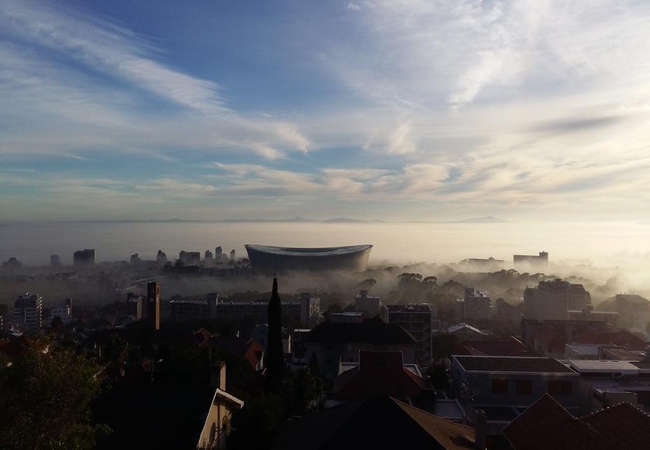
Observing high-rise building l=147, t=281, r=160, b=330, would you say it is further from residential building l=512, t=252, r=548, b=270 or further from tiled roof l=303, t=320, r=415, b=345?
residential building l=512, t=252, r=548, b=270

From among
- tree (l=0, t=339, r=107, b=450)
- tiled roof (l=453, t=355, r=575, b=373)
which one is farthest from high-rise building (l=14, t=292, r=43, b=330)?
tree (l=0, t=339, r=107, b=450)

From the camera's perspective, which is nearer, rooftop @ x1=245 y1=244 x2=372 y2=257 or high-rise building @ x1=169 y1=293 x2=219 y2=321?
high-rise building @ x1=169 y1=293 x2=219 y2=321

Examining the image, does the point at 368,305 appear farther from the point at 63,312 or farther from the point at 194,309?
the point at 63,312

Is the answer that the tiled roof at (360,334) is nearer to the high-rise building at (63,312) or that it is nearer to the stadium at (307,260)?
the high-rise building at (63,312)

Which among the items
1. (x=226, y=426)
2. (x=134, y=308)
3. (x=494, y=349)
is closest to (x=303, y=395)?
(x=226, y=426)

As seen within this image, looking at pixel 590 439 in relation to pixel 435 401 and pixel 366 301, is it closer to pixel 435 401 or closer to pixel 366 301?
pixel 435 401

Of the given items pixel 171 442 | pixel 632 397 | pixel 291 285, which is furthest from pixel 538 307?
pixel 171 442

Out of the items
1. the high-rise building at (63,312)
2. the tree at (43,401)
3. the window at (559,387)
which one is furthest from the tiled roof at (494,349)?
the high-rise building at (63,312)
